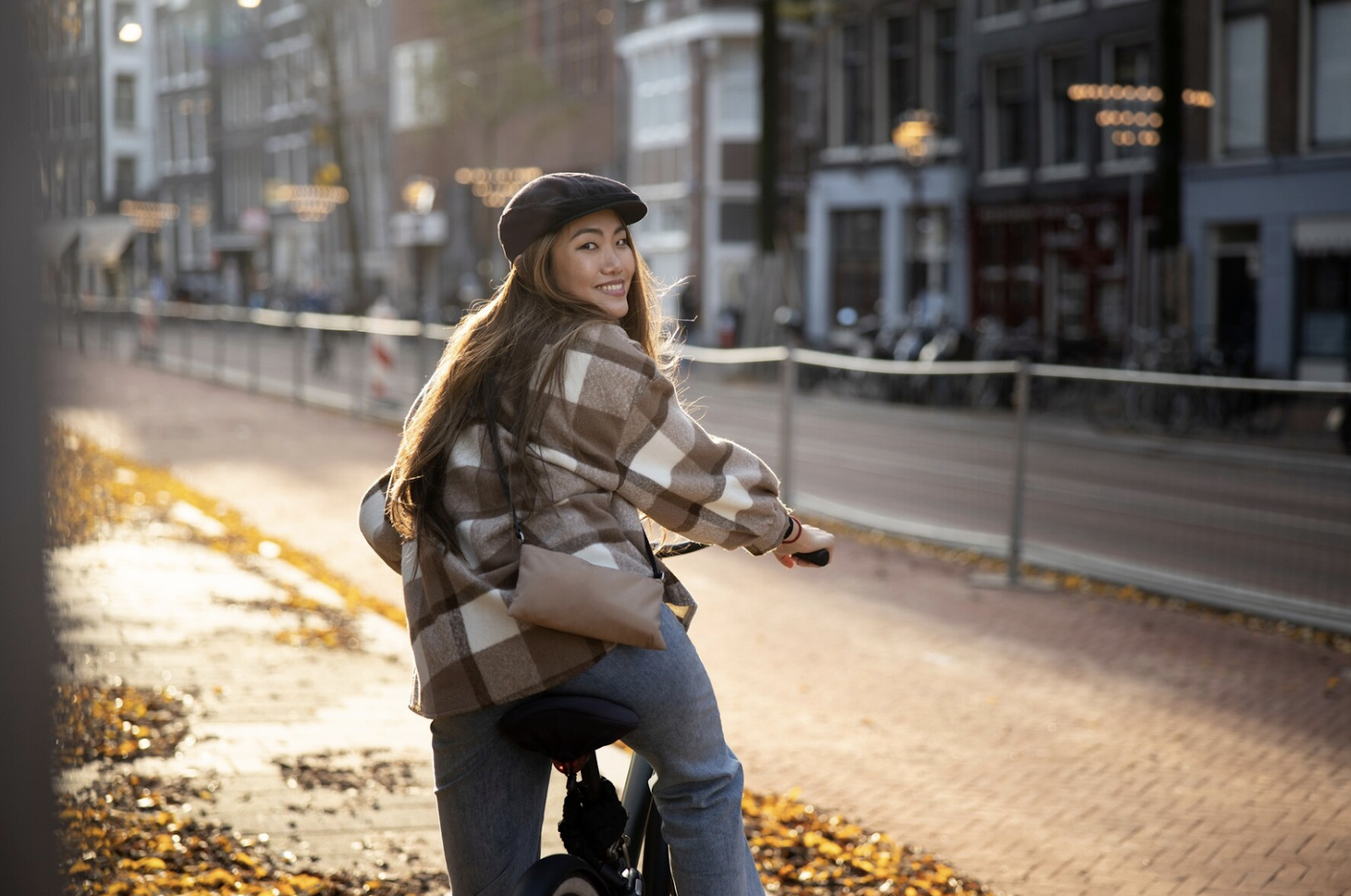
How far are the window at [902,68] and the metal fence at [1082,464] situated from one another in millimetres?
22355

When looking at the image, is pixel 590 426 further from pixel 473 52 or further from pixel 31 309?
pixel 473 52

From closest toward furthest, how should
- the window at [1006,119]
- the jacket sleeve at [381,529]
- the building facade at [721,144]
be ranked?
the jacket sleeve at [381,529]
the window at [1006,119]
the building facade at [721,144]

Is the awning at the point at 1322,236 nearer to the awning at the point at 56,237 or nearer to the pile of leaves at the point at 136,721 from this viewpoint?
the pile of leaves at the point at 136,721

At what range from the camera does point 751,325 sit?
2783cm

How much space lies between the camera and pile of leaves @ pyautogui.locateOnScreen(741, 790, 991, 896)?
4.35 m

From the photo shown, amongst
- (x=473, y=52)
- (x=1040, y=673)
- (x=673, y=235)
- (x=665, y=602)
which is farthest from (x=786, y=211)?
(x=665, y=602)

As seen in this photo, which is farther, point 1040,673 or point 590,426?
point 1040,673

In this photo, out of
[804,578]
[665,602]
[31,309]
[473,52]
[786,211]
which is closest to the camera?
[31,309]

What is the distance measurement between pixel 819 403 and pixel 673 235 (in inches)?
1250

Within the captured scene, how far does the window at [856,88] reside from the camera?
35.4 meters

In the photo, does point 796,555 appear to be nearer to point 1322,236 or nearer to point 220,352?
point 1322,236

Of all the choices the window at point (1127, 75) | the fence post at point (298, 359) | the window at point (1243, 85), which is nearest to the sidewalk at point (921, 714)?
the fence post at point (298, 359)

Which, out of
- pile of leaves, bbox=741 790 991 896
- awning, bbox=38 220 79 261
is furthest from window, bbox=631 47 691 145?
awning, bbox=38 220 79 261

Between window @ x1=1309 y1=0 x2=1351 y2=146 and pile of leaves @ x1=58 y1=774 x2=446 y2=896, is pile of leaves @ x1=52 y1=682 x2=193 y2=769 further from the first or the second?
window @ x1=1309 y1=0 x2=1351 y2=146
